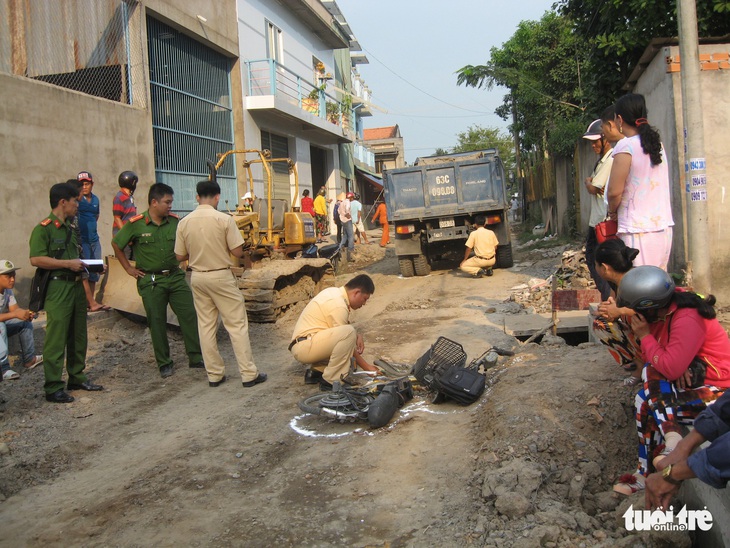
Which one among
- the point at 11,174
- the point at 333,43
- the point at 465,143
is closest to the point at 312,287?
the point at 11,174

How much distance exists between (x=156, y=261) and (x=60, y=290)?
102cm

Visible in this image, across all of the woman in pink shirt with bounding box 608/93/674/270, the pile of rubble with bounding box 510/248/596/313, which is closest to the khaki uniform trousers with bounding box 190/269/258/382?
the woman in pink shirt with bounding box 608/93/674/270

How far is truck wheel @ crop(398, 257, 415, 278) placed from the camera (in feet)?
45.0

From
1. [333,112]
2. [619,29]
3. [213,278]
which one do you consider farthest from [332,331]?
[333,112]

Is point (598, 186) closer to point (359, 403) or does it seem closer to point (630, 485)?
point (359, 403)

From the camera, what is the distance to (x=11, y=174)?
344 inches

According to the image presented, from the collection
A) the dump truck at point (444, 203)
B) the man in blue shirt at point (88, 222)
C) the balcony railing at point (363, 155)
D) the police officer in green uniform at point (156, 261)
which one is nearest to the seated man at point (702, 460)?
the police officer in green uniform at point (156, 261)

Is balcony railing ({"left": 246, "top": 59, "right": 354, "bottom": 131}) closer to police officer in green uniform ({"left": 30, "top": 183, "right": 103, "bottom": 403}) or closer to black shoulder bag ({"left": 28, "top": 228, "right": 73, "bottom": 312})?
police officer in green uniform ({"left": 30, "top": 183, "right": 103, "bottom": 403})

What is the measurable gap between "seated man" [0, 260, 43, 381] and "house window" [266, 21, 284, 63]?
46.9ft

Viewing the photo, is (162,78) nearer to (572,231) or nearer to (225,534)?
(572,231)

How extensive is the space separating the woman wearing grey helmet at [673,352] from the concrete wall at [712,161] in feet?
16.7

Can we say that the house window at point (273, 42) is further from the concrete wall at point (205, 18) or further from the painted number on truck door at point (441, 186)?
the painted number on truck door at point (441, 186)

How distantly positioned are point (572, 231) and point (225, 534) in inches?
579

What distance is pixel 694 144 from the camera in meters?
6.54
